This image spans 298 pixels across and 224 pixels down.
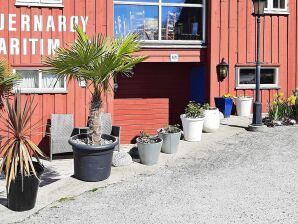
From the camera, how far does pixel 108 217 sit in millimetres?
5891

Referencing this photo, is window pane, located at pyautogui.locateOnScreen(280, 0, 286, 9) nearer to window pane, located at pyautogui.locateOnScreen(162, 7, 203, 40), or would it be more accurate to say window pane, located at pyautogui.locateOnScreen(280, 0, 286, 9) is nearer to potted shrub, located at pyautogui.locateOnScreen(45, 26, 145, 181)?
window pane, located at pyautogui.locateOnScreen(162, 7, 203, 40)

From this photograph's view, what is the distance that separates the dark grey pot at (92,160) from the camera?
24.4 ft

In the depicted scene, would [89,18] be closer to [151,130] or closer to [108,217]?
[151,130]


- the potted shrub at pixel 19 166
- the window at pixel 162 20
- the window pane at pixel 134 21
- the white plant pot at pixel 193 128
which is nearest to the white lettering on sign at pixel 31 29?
the window pane at pixel 134 21

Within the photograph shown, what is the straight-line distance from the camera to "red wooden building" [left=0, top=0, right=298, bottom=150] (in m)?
11.5

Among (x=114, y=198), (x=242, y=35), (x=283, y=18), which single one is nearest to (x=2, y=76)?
(x=114, y=198)

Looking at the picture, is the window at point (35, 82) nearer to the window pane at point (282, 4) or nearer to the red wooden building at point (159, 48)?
the red wooden building at point (159, 48)

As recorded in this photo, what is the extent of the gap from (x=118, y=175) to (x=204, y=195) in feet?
6.35

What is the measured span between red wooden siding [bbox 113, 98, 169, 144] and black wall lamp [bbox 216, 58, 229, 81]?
2488 mm

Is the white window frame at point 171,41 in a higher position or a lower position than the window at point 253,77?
higher

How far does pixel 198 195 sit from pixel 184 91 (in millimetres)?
8277

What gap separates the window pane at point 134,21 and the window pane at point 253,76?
331 cm

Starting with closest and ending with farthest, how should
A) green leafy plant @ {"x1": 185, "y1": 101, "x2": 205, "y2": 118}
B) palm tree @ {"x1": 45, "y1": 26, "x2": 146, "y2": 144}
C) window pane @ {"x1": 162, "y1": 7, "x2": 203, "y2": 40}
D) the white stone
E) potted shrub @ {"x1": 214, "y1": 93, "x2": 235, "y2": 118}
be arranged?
palm tree @ {"x1": 45, "y1": 26, "x2": 146, "y2": 144}, the white stone, green leafy plant @ {"x1": 185, "y1": 101, "x2": 205, "y2": 118}, potted shrub @ {"x1": 214, "y1": 93, "x2": 235, "y2": 118}, window pane @ {"x1": 162, "y1": 7, "x2": 203, "y2": 40}

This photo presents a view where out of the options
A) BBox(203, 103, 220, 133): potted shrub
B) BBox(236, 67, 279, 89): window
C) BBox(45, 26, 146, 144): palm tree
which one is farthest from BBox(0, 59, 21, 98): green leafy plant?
BBox(236, 67, 279, 89): window
